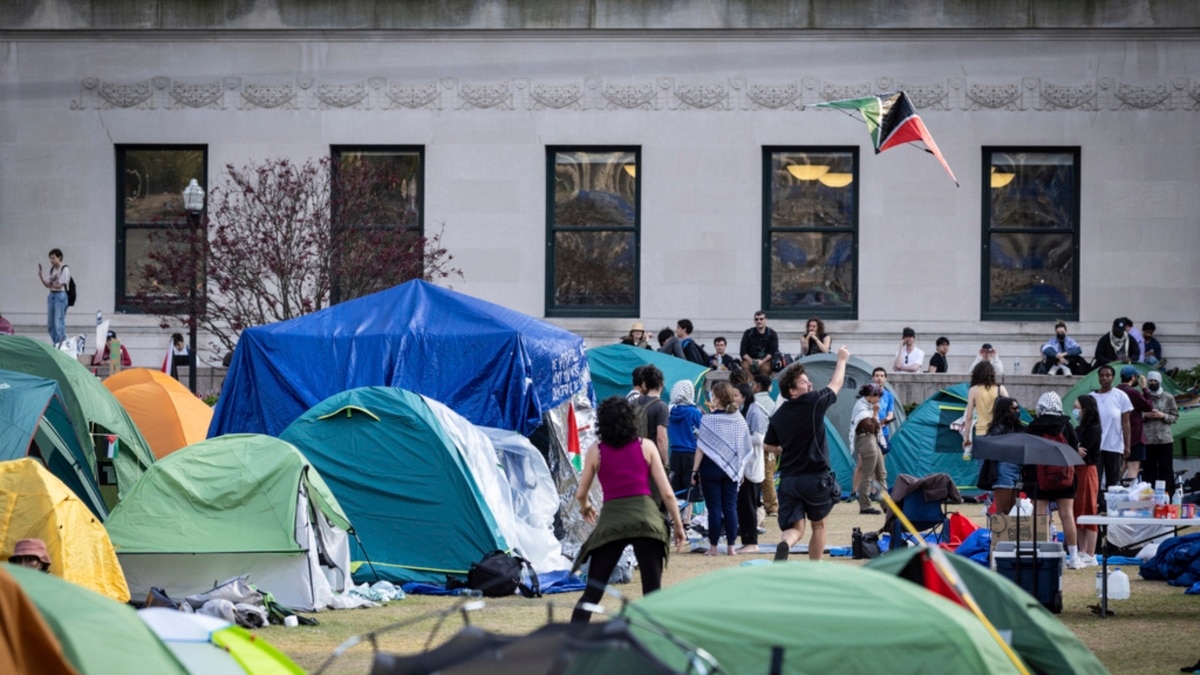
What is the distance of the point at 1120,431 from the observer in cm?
1930

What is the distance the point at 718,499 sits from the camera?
645 inches

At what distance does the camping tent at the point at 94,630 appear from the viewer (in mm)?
6492

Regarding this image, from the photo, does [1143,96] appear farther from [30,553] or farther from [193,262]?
[30,553]

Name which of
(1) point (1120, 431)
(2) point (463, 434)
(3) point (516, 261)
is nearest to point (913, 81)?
(3) point (516, 261)

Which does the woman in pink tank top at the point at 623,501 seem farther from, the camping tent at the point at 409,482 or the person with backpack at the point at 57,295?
the person with backpack at the point at 57,295

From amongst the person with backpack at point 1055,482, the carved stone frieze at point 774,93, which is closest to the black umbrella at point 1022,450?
the person with backpack at point 1055,482

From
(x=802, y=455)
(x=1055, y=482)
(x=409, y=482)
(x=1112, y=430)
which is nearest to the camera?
(x=802, y=455)

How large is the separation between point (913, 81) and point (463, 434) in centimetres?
1755

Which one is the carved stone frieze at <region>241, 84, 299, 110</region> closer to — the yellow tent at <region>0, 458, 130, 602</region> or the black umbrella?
the yellow tent at <region>0, 458, 130, 602</region>

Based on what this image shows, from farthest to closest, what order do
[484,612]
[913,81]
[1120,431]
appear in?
[913,81] < [1120,431] < [484,612]

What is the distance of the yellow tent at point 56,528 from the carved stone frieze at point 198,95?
1913 centimetres

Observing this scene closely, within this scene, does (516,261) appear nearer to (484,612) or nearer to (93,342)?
(93,342)

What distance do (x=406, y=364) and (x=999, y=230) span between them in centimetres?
1701

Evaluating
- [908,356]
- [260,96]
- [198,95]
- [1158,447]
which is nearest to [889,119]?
[1158,447]
